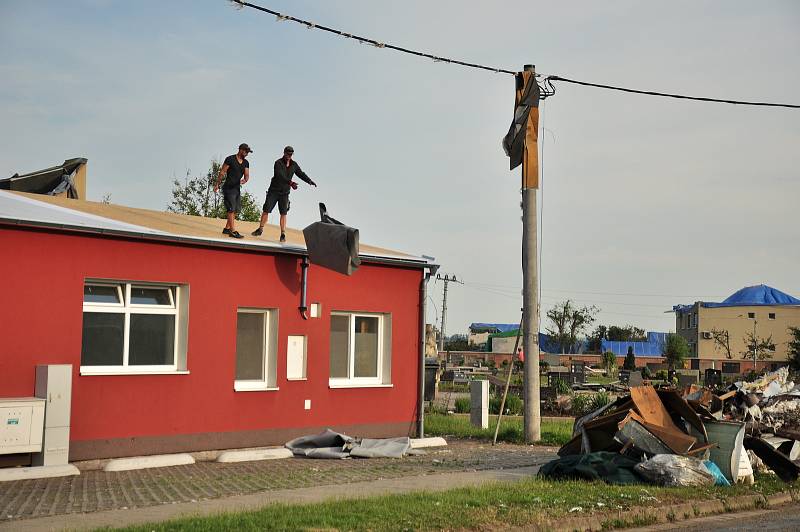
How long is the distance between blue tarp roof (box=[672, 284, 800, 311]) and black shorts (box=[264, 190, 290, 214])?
82.2 m

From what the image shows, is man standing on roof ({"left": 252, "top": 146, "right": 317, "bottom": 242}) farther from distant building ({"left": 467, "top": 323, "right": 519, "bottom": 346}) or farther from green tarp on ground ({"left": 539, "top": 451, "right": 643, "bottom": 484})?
distant building ({"left": 467, "top": 323, "right": 519, "bottom": 346})

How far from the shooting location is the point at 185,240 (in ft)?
48.9

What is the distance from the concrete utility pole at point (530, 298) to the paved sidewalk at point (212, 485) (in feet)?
6.69

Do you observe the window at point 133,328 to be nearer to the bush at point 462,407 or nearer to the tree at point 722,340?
the bush at point 462,407

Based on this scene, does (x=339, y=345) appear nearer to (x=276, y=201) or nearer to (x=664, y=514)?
(x=276, y=201)

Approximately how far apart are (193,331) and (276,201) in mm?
3270

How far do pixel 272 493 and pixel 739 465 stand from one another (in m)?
6.20

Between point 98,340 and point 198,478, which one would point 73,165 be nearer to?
point 98,340

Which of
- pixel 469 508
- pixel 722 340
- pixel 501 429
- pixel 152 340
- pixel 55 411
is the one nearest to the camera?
pixel 469 508

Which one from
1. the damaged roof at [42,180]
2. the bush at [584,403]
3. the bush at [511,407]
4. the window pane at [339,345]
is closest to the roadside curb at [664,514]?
the window pane at [339,345]

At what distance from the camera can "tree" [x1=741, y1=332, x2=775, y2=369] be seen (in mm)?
78062

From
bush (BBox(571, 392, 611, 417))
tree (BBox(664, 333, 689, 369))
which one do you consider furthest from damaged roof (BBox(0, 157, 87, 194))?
tree (BBox(664, 333, 689, 369))

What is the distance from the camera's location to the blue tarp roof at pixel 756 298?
9244 centimetres

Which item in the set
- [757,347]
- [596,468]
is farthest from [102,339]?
[757,347]
